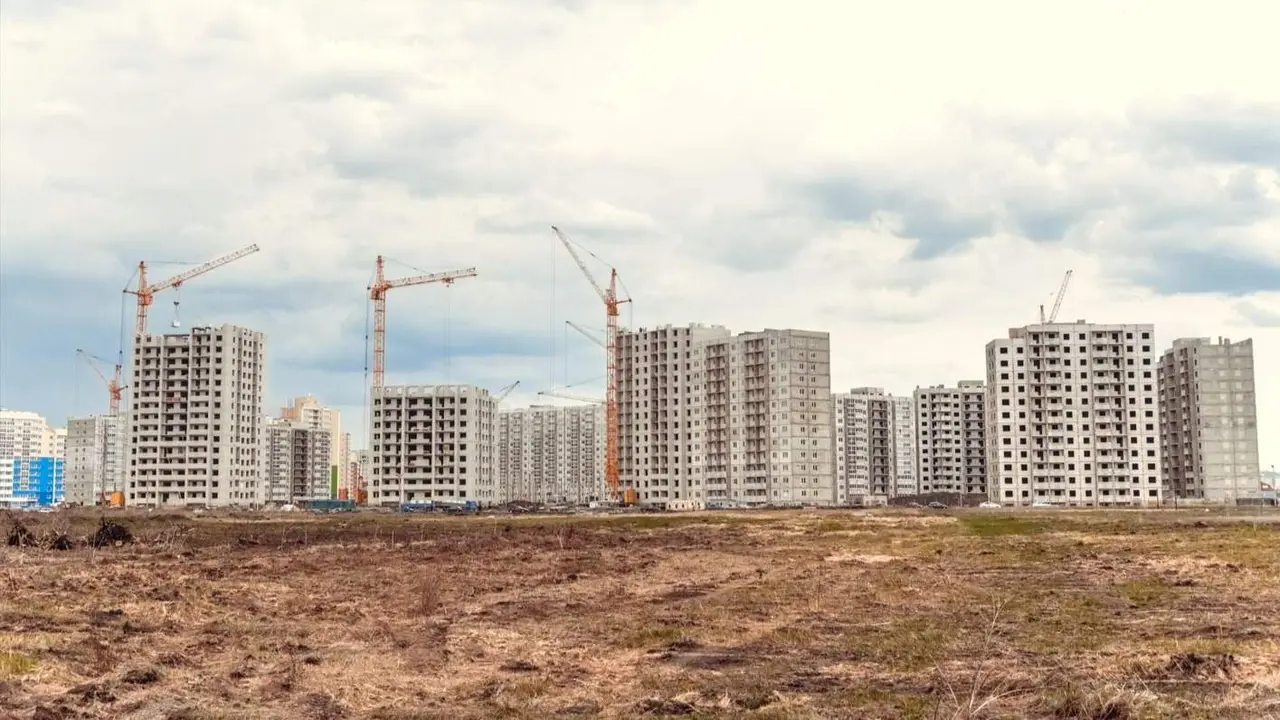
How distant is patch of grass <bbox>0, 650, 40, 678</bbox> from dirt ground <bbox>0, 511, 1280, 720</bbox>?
0.07 meters

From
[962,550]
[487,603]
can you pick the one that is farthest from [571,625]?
[962,550]

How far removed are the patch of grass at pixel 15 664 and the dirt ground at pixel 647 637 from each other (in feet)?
0.24

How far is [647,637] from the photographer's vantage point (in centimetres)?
2684

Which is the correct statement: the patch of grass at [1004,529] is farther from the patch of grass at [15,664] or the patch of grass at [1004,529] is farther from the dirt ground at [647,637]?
the patch of grass at [15,664]

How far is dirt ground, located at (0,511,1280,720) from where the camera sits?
60.7 feet

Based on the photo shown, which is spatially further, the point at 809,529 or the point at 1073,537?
the point at 809,529

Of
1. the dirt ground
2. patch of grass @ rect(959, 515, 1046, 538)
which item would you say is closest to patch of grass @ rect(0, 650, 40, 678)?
the dirt ground

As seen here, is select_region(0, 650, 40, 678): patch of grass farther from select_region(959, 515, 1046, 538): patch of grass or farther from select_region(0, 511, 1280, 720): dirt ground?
select_region(959, 515, 1046, 538): patch of grass

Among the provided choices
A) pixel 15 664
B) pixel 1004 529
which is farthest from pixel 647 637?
pixel 1004 529

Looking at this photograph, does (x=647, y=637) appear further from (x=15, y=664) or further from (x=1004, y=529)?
(x=1004, y=529)

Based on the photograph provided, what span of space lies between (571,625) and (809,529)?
62.3 meters

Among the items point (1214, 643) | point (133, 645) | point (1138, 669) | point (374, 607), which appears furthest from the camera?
point (374, 607)

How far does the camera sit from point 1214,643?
2286 cm

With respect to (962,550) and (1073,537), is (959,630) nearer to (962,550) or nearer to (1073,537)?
(962,550)
